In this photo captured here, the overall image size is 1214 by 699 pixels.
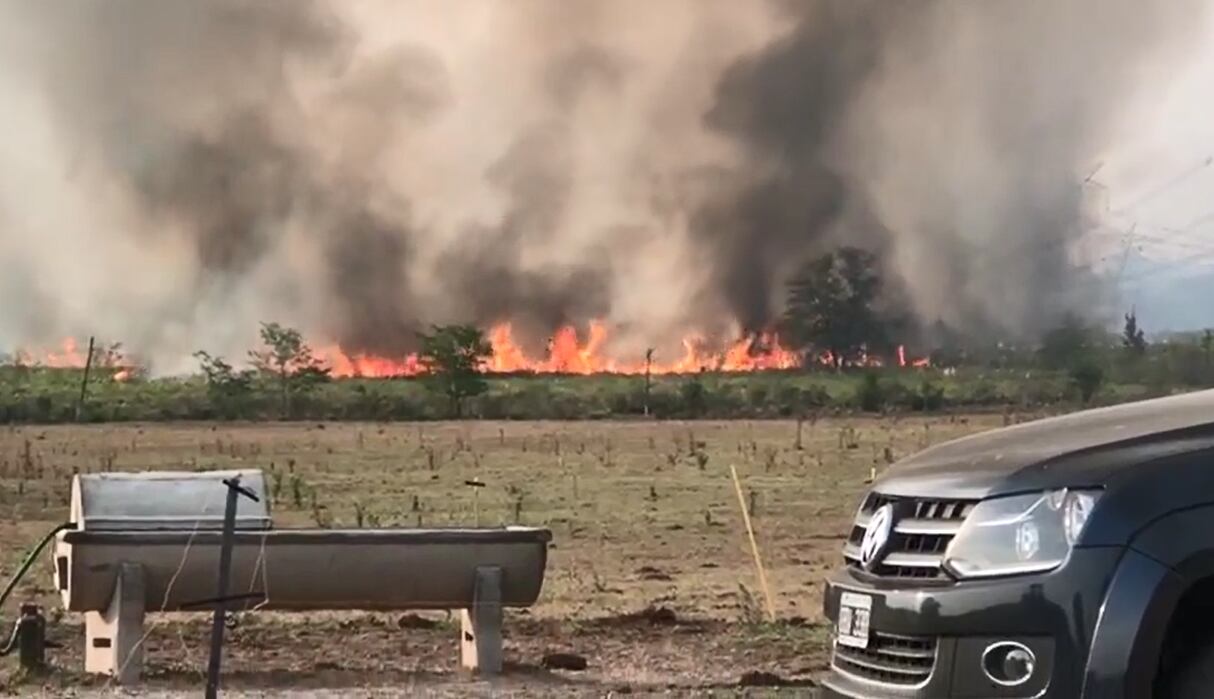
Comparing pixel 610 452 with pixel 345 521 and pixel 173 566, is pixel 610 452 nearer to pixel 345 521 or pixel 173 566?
pixel 345 521

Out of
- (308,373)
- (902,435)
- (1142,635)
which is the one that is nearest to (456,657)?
(1142,635)

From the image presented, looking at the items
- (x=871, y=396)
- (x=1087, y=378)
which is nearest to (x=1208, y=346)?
(x=1087, y=378)

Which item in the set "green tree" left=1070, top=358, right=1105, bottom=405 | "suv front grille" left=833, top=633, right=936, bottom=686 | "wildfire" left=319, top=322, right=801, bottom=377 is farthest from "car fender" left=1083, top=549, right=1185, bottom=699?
"wildfire" left=319, top=322, right=801, bottom=377

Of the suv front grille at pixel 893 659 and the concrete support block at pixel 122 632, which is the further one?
the concrete support block at pixel 122 632

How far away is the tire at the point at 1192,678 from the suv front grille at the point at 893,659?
51cm

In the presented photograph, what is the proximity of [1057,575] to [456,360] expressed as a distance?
51375mm

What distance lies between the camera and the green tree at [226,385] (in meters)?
46.6

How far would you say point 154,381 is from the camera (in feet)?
203

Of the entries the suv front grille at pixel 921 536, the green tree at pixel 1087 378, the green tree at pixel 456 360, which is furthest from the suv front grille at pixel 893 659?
the green tree at pixel 456 360

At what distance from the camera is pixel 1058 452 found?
4.53 meters

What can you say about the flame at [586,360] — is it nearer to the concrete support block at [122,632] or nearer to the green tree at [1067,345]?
the green tree at [1067,345]

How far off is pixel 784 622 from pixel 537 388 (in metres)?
43.0

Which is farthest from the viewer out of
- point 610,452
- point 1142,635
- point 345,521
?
point 610,452

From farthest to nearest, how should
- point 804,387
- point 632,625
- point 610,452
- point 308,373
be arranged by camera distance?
point 308,373, point 804,387, point 610,452, point 632,625
